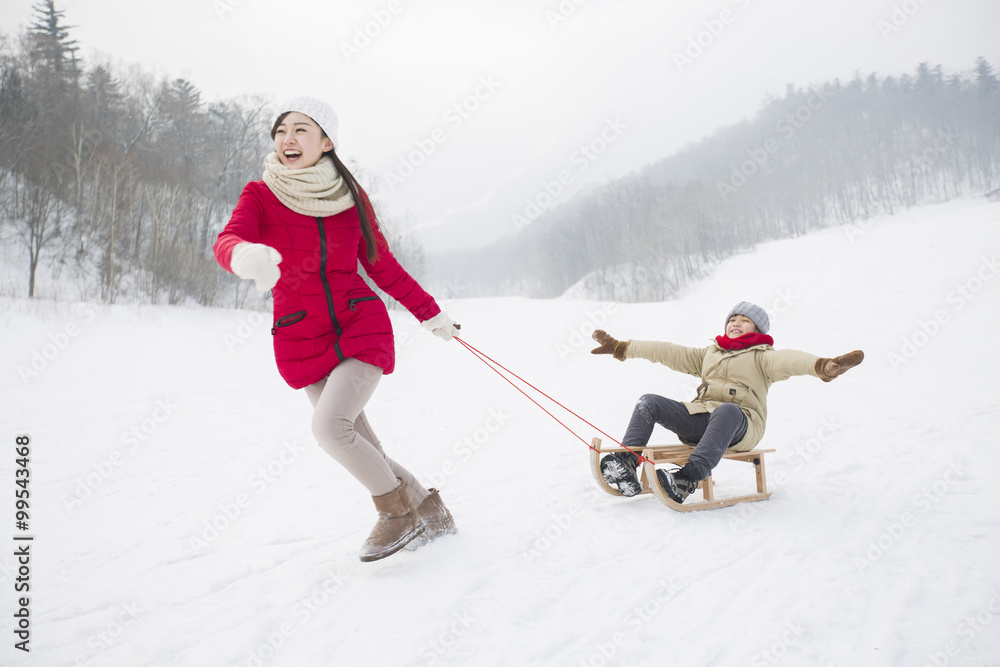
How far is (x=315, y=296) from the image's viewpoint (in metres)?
2.04

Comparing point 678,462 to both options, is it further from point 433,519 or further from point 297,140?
point 297,140

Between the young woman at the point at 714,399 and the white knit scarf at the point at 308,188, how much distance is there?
1811 mm

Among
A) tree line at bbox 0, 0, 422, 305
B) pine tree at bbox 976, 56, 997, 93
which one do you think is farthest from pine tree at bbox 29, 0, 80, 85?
pine tree at bbox 976, 56, 997, 93

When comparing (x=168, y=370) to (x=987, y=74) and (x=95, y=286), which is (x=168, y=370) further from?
(x=987, y=74)

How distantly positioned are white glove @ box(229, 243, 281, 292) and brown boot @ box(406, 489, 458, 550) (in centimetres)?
127

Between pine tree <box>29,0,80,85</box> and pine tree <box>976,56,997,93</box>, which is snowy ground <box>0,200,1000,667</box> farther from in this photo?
pine tree <box>976,56,997,93</box>

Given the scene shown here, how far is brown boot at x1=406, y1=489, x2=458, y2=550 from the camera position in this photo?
7.84ft

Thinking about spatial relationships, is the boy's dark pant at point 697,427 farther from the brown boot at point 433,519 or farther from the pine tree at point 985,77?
the pine tree at point 985,77

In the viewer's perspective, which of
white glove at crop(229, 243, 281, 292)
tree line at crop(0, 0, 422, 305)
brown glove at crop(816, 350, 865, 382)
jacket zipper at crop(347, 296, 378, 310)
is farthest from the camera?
tree line at crop(0, 0, 422, 305)

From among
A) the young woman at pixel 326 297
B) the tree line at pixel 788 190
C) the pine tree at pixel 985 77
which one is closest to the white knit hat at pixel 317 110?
the young woman at pixel 326 297

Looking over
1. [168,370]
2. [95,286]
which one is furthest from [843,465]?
[95,286]

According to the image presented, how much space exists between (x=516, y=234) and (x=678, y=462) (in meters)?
78.6

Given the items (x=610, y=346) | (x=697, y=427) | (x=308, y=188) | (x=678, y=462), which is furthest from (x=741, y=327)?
(x=308, y=188)

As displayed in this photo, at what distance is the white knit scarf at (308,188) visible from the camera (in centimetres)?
201
